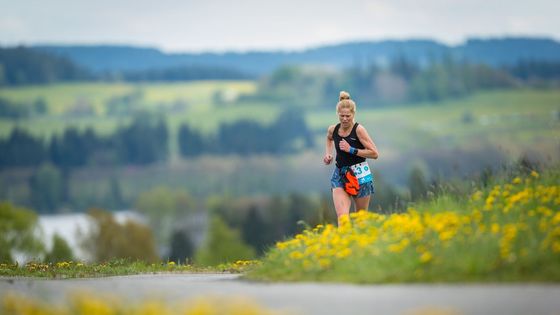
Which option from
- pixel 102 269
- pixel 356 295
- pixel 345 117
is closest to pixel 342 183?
pixel 345 117

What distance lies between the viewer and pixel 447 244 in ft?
39.7

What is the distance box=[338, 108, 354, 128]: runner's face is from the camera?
16.2 metres

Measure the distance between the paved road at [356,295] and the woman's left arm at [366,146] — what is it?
134 inches

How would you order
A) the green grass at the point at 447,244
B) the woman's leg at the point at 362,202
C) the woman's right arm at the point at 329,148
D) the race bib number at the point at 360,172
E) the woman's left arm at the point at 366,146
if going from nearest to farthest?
the green grass at the point at 447,244 → the woman's left arm at the point at 366,146 → the woman's right arm at the point at 329,148 → the race bib number at the point at 360,172 → the woman's leg at the point at 362,202

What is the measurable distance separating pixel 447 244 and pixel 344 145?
14.3 feet

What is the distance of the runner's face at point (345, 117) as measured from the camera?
16.2m

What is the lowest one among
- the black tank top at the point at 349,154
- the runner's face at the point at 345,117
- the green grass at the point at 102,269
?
the green grass at the point at 102,269

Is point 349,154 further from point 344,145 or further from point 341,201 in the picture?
point 341,201

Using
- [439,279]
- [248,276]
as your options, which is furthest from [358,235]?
[439,279]

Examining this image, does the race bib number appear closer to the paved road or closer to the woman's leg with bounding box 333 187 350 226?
the woman's leg with bounding box 333 187 350 226

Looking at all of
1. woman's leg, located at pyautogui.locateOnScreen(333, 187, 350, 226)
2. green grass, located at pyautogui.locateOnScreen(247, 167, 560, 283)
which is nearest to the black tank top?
woman's leg, located at pyautogui.locateOnScreen(333, 187, 350, 226)

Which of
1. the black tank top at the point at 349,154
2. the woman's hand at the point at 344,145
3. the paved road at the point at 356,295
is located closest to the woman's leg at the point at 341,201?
the black tank top at the point at 349,154

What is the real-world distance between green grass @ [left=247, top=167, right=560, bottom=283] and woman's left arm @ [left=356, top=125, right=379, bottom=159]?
1071 mm

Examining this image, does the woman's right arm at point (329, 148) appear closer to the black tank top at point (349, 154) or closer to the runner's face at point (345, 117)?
the black tank top at point (349, 154)
